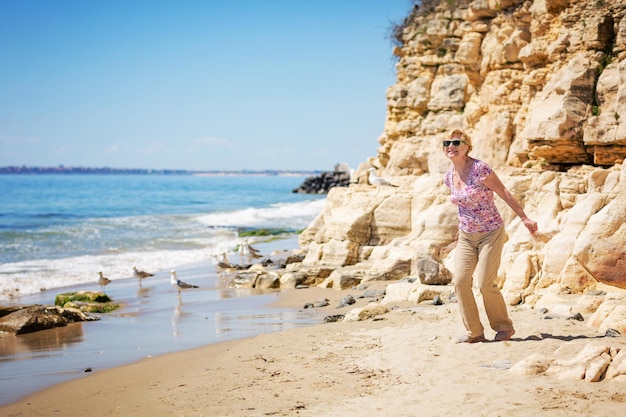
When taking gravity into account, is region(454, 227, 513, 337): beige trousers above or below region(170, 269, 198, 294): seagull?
above

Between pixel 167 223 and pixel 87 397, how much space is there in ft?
98.5

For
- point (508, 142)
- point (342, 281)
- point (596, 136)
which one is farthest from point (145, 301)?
point (596, 136)

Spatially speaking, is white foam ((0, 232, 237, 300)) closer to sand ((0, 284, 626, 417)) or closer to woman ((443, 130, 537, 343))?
sand ((0, 284, 626, 417))

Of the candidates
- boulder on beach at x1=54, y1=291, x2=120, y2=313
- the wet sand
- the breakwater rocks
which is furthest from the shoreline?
the breakwater rocks

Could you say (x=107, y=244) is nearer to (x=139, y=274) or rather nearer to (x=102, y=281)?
(x=139, y=274)

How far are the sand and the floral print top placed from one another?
1144 mm

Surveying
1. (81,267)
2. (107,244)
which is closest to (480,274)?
(81,267)

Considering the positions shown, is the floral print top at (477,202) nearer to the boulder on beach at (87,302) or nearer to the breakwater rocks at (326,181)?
the boulder on beach at (87,302)

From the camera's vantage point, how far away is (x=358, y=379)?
19.3ft

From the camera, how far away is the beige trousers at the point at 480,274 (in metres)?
6.25

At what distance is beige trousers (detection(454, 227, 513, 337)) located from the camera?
6.25 m

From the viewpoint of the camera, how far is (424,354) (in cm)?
630

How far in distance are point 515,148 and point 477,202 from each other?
6972 mm

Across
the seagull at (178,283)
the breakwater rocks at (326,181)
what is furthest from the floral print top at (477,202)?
the breakwater rocks at (326,181)
